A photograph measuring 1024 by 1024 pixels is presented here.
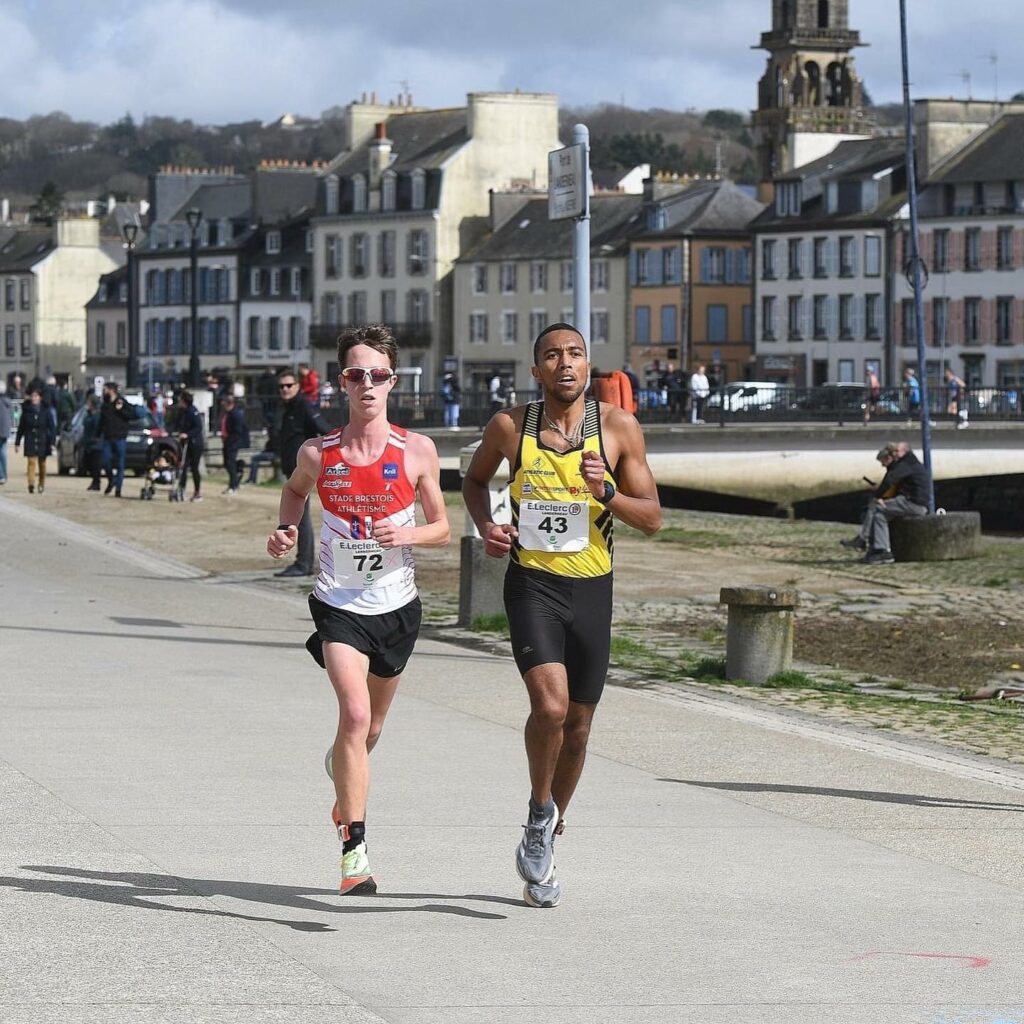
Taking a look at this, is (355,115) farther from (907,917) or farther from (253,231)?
(907,917)

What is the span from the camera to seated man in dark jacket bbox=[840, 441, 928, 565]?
87.5 ft

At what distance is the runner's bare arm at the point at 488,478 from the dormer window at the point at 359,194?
104 meters

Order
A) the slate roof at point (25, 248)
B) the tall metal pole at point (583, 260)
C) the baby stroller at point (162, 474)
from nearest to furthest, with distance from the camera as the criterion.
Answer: the tall metal pole at point (583, 260)
the baby stroller at point (162, 474)
the slate roof at point (25, 248)

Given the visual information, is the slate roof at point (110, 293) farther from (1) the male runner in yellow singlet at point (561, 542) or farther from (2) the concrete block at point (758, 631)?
(1) the male runner in yellow singlet at point (561, 542)

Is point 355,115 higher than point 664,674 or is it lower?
higher

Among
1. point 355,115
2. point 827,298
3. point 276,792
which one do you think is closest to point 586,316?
point 276,792

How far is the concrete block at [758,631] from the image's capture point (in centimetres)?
1410

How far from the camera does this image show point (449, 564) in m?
24.0

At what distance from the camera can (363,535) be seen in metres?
7.31

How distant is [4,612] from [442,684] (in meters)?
5.13

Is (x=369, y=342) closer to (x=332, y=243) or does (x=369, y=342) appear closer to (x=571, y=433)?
(x=571, y=433)

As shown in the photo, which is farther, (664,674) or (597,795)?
(664,674)

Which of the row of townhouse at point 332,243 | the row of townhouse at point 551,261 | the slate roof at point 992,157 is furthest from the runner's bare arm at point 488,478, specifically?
the row of townhouse at point 332,243

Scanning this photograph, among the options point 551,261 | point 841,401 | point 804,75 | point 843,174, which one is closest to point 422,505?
point 841,401
